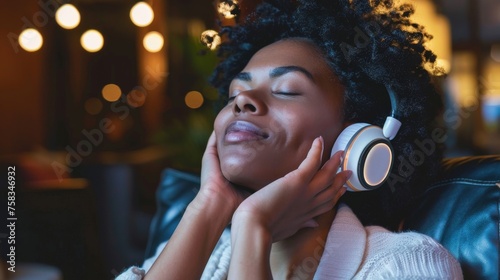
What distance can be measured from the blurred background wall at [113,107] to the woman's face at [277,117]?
1.34 meters

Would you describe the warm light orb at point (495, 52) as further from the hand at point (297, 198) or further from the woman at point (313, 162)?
the hand at point (297, 198)

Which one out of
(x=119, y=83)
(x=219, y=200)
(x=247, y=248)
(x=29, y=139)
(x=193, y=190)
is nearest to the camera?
(x=247, y=248)

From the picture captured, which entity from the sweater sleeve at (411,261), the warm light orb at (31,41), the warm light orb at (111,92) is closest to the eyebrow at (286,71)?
the sweater sleeve at (411,261)

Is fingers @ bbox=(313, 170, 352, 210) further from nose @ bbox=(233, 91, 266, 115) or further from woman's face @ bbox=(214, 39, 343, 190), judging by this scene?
nose @ bbox=(233, 91, 266, 115)

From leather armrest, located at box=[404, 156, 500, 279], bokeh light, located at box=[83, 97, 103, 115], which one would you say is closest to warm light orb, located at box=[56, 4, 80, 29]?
leather armrest, located at box=[404, 156, 500, 279]

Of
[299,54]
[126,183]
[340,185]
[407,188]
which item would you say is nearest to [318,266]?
[340,185]

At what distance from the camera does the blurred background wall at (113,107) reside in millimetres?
2605

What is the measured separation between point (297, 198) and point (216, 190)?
0.75 ft

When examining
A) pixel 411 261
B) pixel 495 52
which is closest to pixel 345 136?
pixel 411 261

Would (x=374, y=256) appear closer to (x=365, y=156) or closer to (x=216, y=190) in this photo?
(x=365, y=156)

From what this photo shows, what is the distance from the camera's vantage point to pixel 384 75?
4.12 feet

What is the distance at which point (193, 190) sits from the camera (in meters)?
1.88

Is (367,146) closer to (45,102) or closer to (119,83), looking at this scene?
(45,102)

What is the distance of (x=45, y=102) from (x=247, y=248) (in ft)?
23.3
